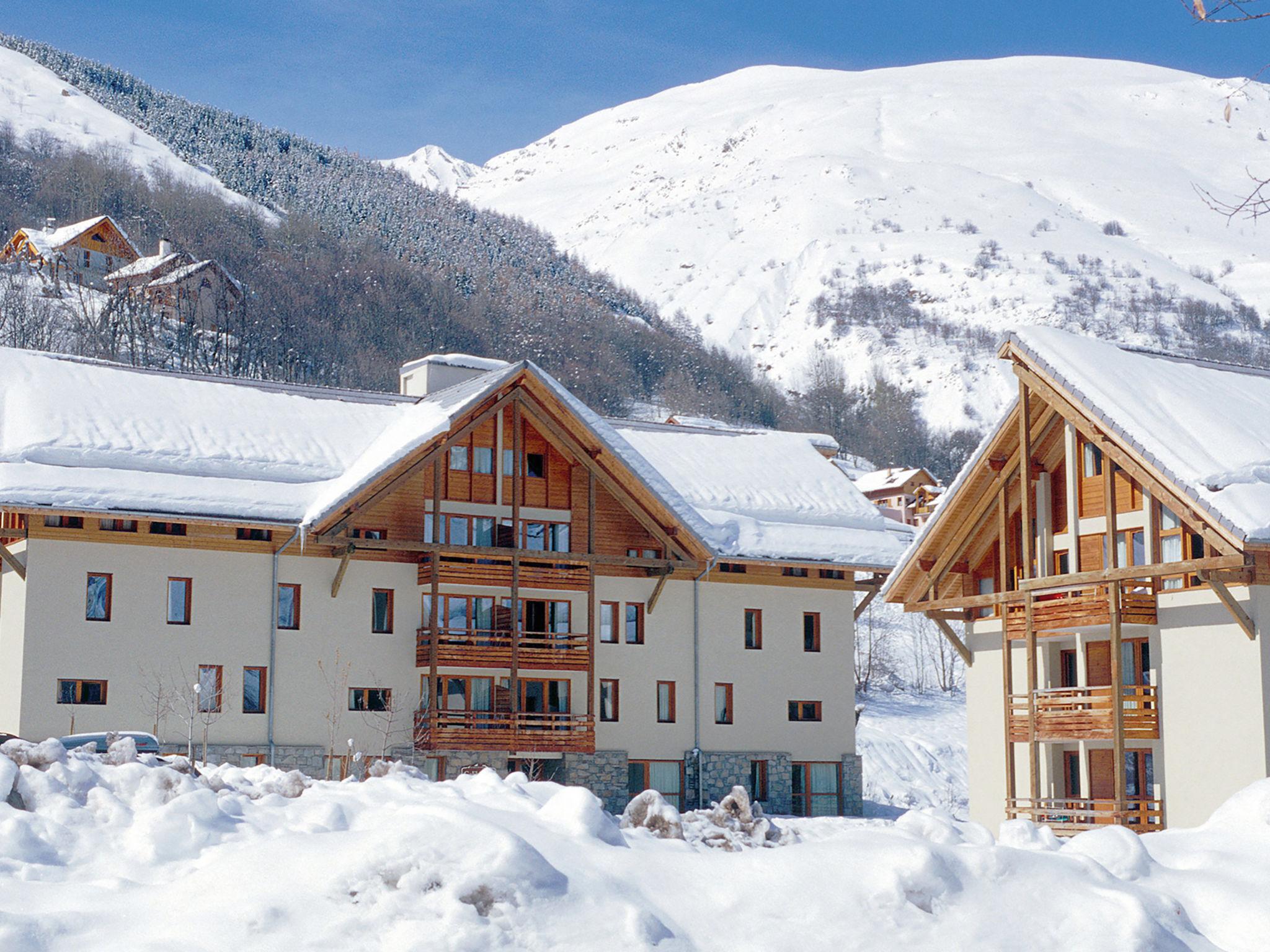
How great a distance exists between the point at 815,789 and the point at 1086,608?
40.3 feet

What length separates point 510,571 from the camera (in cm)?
3331

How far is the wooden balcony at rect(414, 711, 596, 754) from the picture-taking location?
31.8 m

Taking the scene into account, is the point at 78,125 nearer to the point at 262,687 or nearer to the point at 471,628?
the point at 471,628

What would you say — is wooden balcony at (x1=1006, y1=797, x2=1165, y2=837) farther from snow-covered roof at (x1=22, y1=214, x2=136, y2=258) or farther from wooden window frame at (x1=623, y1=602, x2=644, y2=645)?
snow-covered roof at (x1=22, y1=214, x2=136, y2=258)

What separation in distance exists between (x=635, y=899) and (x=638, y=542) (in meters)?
25.4

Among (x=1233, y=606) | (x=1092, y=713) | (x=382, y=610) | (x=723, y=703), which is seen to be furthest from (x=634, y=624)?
(x=1233, y=606)

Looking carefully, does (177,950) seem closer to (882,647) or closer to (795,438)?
(795,438)

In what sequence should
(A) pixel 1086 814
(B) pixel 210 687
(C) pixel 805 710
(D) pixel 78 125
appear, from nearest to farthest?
(A) pixel 1086 814, (B) pixel 210 687, (C) pixel 805 710, (D) pixel 78 125

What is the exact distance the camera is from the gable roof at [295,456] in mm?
29625

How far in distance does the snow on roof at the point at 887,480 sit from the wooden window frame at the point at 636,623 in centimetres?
6735

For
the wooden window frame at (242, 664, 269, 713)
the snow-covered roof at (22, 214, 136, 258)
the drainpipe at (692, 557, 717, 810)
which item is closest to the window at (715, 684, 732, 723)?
the drainpipe at (692, 557, 717, 810)

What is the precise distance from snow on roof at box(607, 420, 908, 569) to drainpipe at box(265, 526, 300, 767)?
733cm

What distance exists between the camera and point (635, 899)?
984 cm

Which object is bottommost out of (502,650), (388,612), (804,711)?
(804,711)
